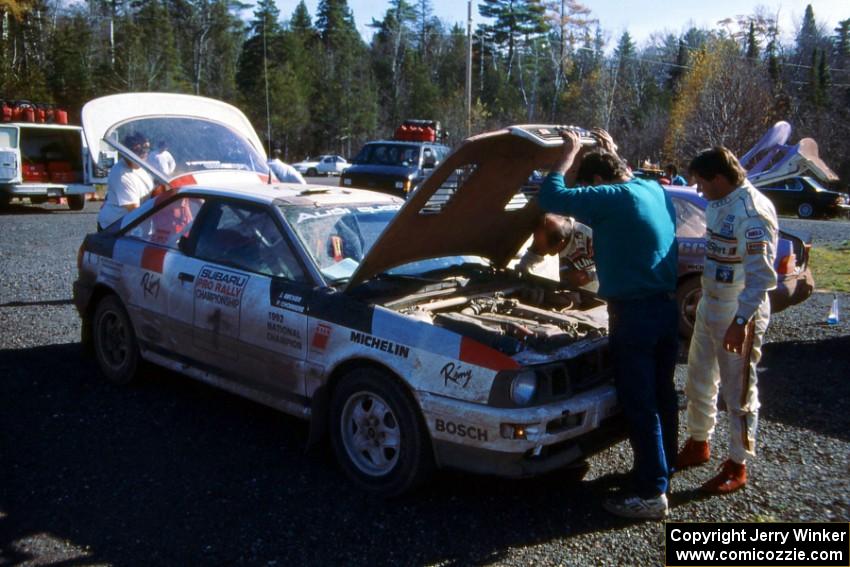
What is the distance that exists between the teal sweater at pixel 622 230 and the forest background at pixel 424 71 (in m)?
30.5

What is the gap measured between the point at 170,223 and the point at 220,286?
40.3 inches

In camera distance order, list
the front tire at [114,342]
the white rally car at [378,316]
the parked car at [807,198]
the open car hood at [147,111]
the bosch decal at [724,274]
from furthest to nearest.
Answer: the parked car at [807,198] → the open car hood at [147,111] → the front tire at [114,342] → the bosch decal at [724,274] → the white rally car at [378,316]

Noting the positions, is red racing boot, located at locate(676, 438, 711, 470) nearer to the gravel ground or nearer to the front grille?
the gravel ground

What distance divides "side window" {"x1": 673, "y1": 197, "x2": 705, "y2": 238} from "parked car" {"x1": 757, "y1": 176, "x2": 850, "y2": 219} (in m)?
20.4

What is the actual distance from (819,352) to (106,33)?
58842mm

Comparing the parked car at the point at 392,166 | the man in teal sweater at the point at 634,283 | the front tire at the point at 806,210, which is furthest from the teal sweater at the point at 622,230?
the front tire at the point at 806,210

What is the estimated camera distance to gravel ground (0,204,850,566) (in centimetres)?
343

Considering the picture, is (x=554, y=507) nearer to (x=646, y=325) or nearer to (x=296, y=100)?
(x=646, y=325)

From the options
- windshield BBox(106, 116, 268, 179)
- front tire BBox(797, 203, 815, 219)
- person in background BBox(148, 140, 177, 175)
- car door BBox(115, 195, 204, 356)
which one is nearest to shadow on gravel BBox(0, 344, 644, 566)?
car door BBox(115, 195, 204, 356)

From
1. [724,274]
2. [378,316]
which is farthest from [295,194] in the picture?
[724,274]

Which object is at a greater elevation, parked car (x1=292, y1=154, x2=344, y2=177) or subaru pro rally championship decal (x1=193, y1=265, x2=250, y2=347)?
parked car (x1=292, y1=154, x2=344, y2=177)

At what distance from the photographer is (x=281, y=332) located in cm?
430

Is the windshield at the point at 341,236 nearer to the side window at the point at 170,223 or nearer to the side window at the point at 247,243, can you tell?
the side window at the point at 247,243

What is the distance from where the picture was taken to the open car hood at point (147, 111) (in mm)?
6895
